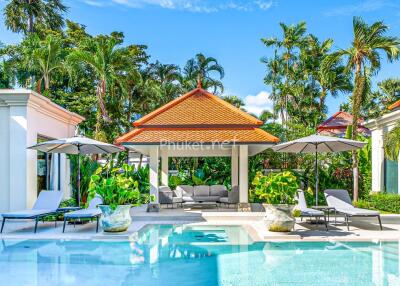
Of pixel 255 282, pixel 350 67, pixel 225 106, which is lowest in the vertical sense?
pixel 255 282

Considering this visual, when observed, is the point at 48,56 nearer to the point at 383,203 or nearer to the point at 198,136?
the point at 198,136

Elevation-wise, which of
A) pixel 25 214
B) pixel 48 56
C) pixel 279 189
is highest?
pixel 48 56

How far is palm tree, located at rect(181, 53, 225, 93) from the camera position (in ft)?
111

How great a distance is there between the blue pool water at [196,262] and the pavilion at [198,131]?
469 centimetres

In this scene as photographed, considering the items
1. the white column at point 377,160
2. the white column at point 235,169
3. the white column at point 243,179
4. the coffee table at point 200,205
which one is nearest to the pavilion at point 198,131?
the white column at point 243,179

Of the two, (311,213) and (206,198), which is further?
(206,198)

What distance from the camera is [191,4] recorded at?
790 inches

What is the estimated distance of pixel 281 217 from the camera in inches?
409

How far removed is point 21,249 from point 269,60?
34594 mm

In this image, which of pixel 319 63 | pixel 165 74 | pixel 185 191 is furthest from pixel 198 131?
pixel 319 63

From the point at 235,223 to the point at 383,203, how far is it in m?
6.58

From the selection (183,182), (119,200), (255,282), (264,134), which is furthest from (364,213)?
(183,182)

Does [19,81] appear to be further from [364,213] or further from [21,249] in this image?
[364,213]

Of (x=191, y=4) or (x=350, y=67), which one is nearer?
(x=350, y=67)
